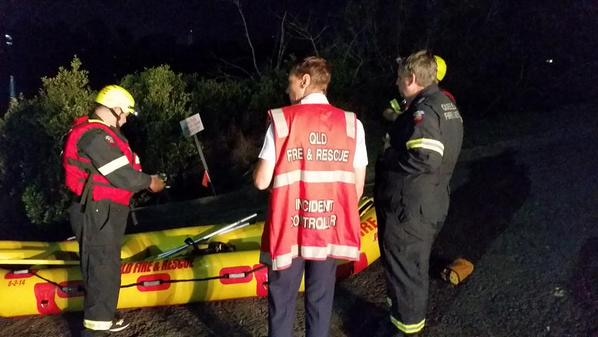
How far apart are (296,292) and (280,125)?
3.27ft

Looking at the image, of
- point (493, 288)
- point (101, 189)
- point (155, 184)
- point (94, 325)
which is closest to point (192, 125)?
point (155, 184)

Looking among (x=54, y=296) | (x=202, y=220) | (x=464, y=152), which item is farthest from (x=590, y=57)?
(x=54, y=296)

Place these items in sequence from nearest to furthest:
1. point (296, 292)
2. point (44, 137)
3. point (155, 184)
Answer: point (296, 292) < point (155, 184) < point (44, 137)

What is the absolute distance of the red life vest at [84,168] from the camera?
128 inches

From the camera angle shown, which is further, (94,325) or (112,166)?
(94,325)

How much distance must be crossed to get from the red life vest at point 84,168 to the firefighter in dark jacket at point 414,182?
5.86ft

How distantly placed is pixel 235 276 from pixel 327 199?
168cm

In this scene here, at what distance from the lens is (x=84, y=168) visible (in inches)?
130

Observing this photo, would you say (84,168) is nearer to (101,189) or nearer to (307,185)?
(101,189)

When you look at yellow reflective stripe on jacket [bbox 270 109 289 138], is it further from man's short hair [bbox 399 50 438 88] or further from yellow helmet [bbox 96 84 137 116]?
yellow helmet [bbox 96 84 137 116]

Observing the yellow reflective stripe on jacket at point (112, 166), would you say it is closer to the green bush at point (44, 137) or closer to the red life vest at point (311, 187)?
the red life vest at point (311, 187)

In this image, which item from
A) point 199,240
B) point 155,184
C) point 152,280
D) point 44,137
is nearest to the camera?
point 155,184

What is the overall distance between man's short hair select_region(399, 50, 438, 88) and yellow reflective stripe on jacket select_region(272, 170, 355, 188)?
816 mm

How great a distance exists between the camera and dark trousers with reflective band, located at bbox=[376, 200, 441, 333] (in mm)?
3236
